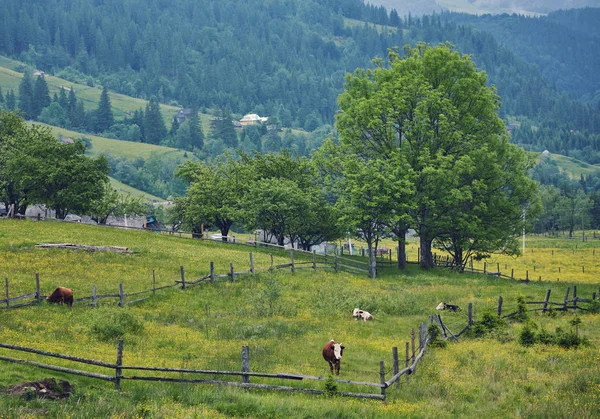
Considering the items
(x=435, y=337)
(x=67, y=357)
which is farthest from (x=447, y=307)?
(x=67, y=357)

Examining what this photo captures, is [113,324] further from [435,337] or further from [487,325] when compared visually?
[487,325]

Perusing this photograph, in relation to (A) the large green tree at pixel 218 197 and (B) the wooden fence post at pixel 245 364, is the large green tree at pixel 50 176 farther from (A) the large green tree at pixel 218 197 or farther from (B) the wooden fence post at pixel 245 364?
(B) the wooden fence post at pixel 245 364

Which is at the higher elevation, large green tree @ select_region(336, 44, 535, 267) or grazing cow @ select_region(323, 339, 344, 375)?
large green tree @ select_region(336, 44, 535, 267)

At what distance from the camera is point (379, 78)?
59.9m

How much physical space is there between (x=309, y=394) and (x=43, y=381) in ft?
27.5

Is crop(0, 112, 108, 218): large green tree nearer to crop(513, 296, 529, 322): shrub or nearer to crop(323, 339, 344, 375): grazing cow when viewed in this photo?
crop(513, 296, 529, 322): shrub

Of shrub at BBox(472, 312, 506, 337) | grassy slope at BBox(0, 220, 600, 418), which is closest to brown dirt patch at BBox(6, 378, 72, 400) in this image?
grassy slope at BBox(0, 220, 600, 418)

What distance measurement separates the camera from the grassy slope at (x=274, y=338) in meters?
20.5

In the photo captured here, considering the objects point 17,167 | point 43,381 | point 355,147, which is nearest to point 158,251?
point 355,147

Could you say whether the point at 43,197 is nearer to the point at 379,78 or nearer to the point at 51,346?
the point at 379,78

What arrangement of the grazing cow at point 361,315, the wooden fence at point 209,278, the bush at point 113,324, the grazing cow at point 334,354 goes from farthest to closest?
the grazing cow at point 361,315 < the wooden fence at point 209,278 < the bush at point 113,324 < the grazing cow at point 334,354

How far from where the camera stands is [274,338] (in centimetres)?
3067

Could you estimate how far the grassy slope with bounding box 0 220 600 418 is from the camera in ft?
67.3

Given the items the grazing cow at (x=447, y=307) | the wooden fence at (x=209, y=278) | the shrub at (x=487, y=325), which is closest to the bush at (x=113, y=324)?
the wooden fence at (x=209, y=278)
